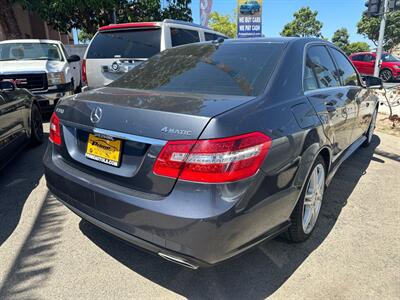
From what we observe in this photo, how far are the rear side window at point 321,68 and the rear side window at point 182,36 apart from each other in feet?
10.9

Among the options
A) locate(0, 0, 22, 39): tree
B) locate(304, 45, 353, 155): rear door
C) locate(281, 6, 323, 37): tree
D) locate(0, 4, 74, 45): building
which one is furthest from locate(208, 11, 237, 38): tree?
locate(304, 45, 353, 155): rear door

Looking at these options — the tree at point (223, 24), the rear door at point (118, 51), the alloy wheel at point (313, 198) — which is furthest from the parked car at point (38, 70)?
the tree at point (223, 24)

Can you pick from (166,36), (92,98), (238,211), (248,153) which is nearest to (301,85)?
(248,153)

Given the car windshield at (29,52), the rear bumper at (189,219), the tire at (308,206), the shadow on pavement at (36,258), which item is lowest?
the shadow on pavement at (36,258)

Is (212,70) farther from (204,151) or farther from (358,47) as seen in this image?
(358,47)

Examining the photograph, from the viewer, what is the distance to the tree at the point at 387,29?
1874 inches

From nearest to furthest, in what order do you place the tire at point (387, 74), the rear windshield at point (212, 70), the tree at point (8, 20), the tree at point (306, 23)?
the rear windshield at point (212, 70)
the tree at point (8, 20)
the tire at point (387, 74)
the tree at point (306, 23)

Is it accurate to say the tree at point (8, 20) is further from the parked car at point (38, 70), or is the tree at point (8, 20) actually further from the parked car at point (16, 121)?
the parked car at point (16, 121)

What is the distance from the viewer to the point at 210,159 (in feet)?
5.70

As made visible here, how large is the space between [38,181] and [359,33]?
193 ft

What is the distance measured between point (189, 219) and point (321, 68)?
84.2 inches

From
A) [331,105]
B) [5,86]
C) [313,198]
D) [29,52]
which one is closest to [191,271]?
[313,198]

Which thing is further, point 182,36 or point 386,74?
point 386,74

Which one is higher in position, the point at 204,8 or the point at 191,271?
the point at 204,8
